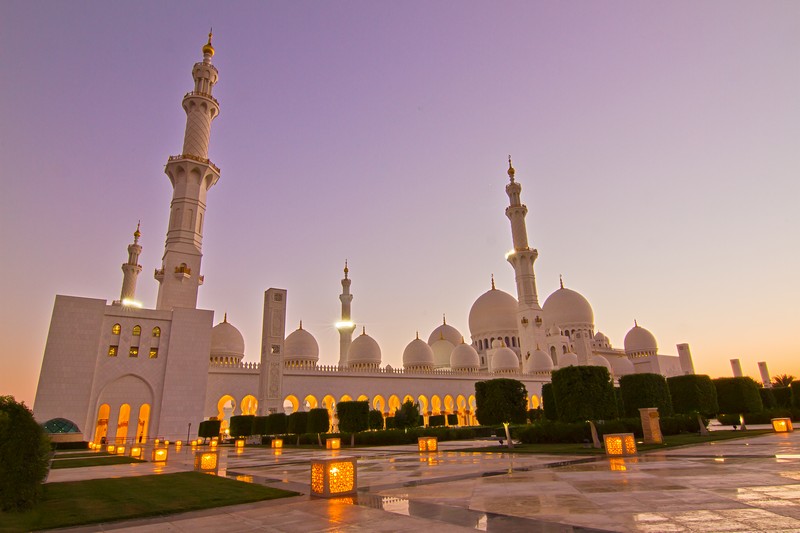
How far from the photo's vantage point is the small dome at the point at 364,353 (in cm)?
4762

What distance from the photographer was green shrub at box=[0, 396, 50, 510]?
6.87m

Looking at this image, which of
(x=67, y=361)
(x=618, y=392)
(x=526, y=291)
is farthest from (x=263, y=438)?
(x=526, y=291)

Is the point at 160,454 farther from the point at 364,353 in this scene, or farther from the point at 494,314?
the point at 494,314

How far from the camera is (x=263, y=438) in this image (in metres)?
29.0

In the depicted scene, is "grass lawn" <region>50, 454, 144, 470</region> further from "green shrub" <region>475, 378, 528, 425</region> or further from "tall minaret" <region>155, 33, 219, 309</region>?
"tall minaret" <region>155, 33, 219, 309</region>

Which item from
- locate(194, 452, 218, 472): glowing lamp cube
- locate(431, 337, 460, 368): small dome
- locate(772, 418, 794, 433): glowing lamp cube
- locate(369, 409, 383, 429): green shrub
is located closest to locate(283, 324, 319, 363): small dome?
locate(369, 409, 383, 429): green shrub

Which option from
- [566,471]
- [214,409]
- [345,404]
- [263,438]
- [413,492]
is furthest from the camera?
[214,409]

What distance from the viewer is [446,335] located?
63.7 meters

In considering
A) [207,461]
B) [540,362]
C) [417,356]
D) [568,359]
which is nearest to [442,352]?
[417,356]

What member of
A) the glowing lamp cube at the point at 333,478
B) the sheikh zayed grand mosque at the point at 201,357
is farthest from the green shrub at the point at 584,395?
the sheikh zayed grand mosque at the point at 201,357

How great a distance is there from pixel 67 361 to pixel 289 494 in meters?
29.1

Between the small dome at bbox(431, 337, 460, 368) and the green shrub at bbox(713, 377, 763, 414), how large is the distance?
1339 inches

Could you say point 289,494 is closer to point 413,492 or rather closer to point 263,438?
point 413,492

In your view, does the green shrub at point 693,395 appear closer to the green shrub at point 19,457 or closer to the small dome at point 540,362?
the green shrub at point 19,457
